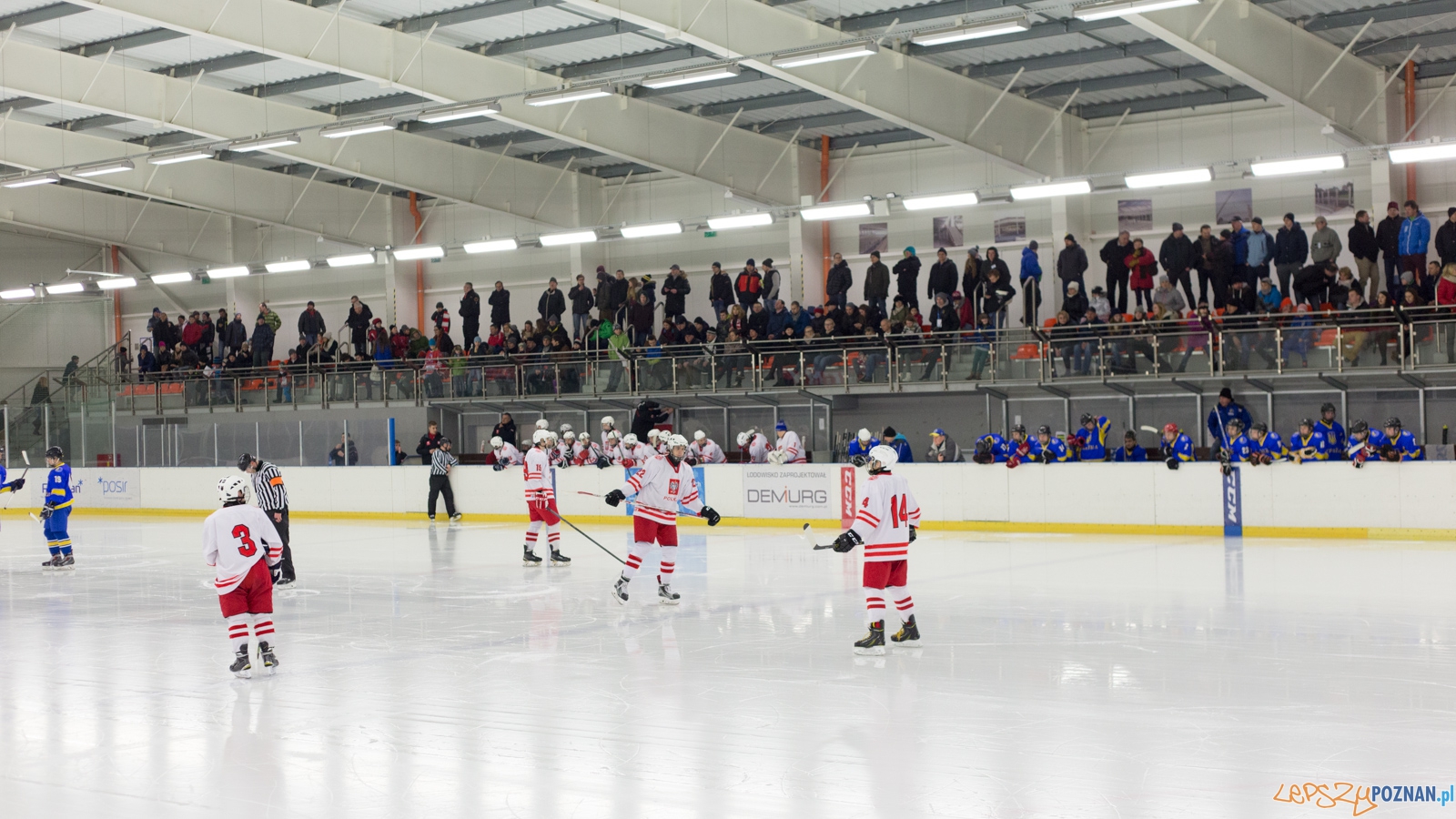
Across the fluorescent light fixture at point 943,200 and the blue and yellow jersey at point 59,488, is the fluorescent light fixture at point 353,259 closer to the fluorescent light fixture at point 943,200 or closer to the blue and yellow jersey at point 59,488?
the blue and yellow jersey at point 59,488

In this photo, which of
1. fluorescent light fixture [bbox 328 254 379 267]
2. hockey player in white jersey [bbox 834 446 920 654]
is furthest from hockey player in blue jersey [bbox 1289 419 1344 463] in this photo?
fluorescent light fixture [bbox 328 254 379 267]

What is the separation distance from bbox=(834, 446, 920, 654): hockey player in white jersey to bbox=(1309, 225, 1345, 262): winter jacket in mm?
14450

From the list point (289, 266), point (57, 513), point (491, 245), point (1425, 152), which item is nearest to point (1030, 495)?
point (1425, 152)

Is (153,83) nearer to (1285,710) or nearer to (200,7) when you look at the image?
(200,7)

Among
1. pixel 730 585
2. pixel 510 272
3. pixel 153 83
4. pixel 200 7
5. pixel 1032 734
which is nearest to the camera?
pixel 1032 734

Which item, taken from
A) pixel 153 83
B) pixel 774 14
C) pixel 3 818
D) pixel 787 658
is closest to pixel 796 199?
pixel 774 14

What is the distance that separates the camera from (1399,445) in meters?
17.3

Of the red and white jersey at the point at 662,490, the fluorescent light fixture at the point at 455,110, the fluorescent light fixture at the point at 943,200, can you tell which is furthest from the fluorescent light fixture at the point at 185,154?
the red and white jersey at the point at 662,490

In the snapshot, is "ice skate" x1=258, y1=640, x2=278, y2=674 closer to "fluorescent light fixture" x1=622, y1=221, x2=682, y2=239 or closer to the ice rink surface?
the ice rink surface

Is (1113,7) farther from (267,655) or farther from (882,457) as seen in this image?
(267,655)

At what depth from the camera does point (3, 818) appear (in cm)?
570

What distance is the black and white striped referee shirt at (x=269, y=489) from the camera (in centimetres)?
1337

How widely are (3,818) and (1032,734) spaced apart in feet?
15.9

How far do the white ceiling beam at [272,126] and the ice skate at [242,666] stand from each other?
1115 centimetres
